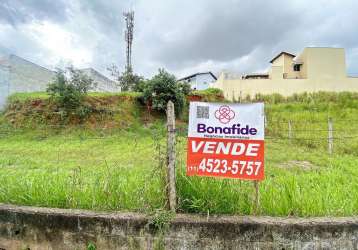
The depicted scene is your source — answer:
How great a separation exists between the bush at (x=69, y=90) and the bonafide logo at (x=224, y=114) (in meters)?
10.4

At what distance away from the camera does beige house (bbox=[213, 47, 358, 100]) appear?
18516mm

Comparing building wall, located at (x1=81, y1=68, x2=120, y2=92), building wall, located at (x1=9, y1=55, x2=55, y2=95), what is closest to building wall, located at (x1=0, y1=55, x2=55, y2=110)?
building wall, located at (x1=9, y1=55, x2=55, y2=95)

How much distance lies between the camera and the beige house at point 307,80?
18.5 m

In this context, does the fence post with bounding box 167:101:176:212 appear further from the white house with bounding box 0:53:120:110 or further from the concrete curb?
the white house with bounding box 0:53:120:110

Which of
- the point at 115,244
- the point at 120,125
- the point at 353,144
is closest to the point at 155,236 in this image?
the point at 115,244

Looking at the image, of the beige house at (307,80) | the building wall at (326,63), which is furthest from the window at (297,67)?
the building wall at (326,63)

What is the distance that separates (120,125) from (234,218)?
34.6 ft

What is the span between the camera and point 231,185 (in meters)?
2.35

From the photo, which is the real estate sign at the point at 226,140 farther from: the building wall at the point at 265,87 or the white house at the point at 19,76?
the building wall at the point at 265,87

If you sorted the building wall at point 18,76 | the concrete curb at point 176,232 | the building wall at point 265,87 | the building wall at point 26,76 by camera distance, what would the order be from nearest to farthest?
the concrete curb at point 176,232 < the building wall at point 18,76 < the building wall at point 26,76 < the building wall at point 265,87

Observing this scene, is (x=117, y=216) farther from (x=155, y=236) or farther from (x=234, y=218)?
Answer: (x=234, y=218)

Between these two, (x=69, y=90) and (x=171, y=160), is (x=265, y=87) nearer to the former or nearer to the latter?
(x=69, y=90)

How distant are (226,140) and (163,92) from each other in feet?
35.6

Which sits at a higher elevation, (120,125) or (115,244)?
(120,125)
